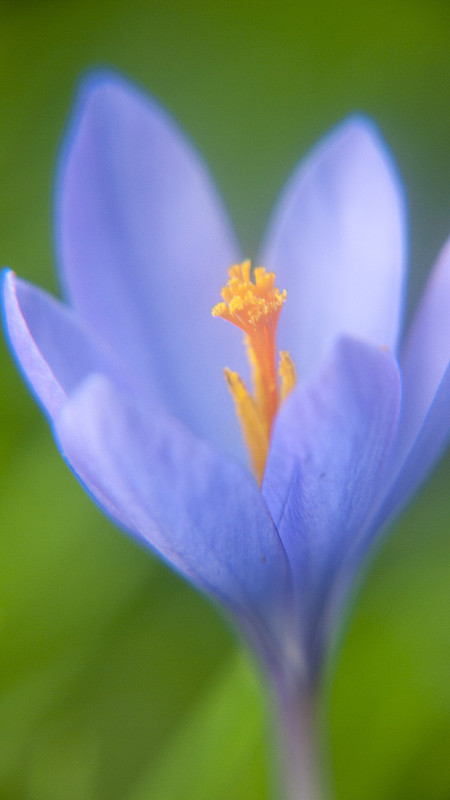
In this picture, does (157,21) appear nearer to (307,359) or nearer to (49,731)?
(307,359)

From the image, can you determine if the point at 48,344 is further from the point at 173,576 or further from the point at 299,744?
the point at 173,576

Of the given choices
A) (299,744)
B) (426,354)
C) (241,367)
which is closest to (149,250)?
(241,367)

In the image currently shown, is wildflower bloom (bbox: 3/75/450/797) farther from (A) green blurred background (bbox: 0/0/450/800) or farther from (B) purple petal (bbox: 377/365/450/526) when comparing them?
(A) green blurred background (bbox: 0/0/450/800)

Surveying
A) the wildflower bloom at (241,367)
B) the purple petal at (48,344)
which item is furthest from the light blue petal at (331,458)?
the purple petal at (48,344)

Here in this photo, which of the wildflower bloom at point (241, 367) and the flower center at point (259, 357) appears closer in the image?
the wildflower bloom at point (241, 367)

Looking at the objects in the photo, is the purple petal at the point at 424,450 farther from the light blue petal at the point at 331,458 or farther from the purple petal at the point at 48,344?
the purple petal at the point at 48,344

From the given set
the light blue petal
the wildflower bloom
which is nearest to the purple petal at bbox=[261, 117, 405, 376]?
the wildflower bloom
